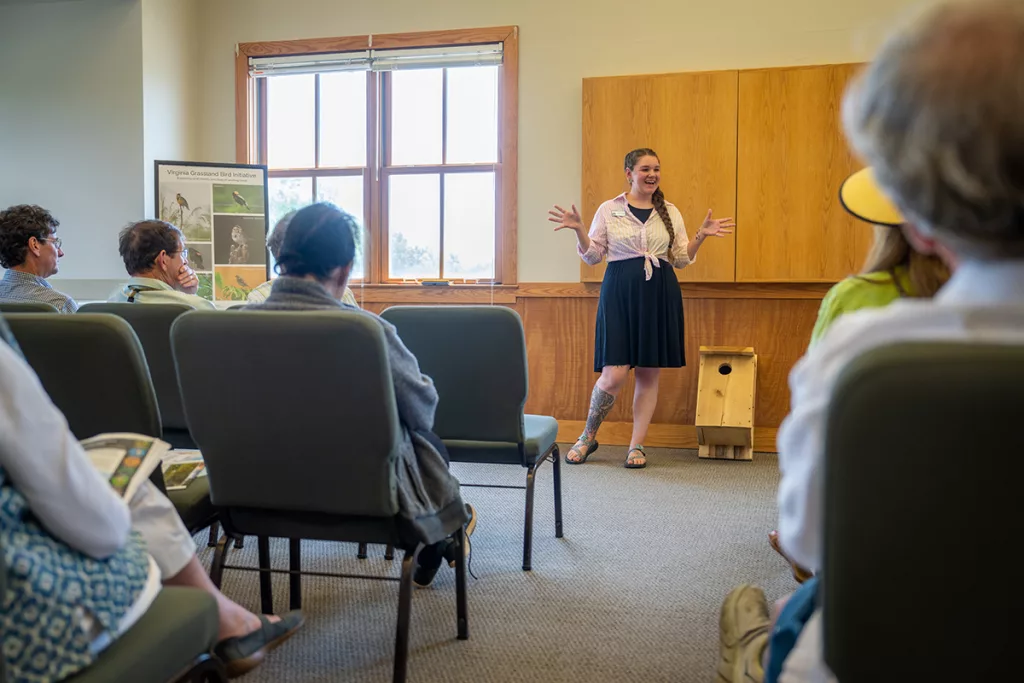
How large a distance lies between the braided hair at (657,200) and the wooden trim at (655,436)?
42.2 inches

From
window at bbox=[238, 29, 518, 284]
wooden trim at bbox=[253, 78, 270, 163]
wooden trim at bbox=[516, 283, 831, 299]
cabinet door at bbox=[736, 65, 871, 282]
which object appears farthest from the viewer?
wooden trim at bbox=[253, 78, 270, 163]

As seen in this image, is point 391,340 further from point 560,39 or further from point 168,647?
point 560,39

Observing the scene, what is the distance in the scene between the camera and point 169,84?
5023 mm

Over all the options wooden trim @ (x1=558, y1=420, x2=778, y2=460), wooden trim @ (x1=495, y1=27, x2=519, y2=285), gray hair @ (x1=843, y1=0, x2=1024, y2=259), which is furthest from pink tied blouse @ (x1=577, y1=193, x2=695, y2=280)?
gray hair @ (x1=843, y1=0, x2=1024, y2=259)

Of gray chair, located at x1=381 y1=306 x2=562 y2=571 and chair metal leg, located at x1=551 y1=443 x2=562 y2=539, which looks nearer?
gray chair, located at x1=381 y1=306 x2=562 y2=571

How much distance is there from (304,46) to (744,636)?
485cm

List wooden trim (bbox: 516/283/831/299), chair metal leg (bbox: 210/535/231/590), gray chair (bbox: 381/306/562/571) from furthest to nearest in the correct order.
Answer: wooden trim (bbox: 516/283/831/299), gray chair (bbox: 381/306/562/571), chair metal leg (bbox: 210/535/231/590)

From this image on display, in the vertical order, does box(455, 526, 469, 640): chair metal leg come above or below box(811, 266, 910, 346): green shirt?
below

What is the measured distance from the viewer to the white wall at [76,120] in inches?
189

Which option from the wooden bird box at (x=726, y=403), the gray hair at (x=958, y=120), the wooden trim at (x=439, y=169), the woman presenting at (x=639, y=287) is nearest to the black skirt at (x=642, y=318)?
the woman presenting at (x=639, y=287)

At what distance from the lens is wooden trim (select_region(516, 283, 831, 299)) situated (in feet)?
14.4

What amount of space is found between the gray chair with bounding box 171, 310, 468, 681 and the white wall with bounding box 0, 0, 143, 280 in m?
3.79

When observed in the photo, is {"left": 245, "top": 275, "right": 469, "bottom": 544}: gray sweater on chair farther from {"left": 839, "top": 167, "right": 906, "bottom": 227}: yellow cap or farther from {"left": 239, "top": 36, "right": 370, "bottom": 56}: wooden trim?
{"left": 239, "top": 36, "right": 370, "bottom": 56}: wooden trim

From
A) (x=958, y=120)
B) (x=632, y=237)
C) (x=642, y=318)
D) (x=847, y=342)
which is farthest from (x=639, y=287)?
(x=958, y=120)
